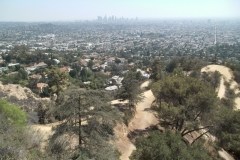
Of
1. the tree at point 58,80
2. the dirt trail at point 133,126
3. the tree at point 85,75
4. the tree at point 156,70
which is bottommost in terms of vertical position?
the tree at point 85,75

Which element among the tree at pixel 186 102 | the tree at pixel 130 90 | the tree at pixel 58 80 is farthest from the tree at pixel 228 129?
the tree at pixel 58 80

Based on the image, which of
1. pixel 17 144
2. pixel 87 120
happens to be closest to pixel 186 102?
pixel 87 120

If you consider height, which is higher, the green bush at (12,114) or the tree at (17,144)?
the tree at (17,144)

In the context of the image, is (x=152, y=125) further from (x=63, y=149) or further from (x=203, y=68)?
(x=203, y=68)

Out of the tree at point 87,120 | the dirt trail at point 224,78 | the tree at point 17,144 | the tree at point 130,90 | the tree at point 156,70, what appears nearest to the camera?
the tree at point 17,144

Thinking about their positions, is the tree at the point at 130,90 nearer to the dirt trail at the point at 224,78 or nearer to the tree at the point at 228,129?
the tree at the point at 228,129

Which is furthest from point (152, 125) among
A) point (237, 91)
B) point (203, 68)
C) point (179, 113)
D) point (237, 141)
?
point (203, 68)
